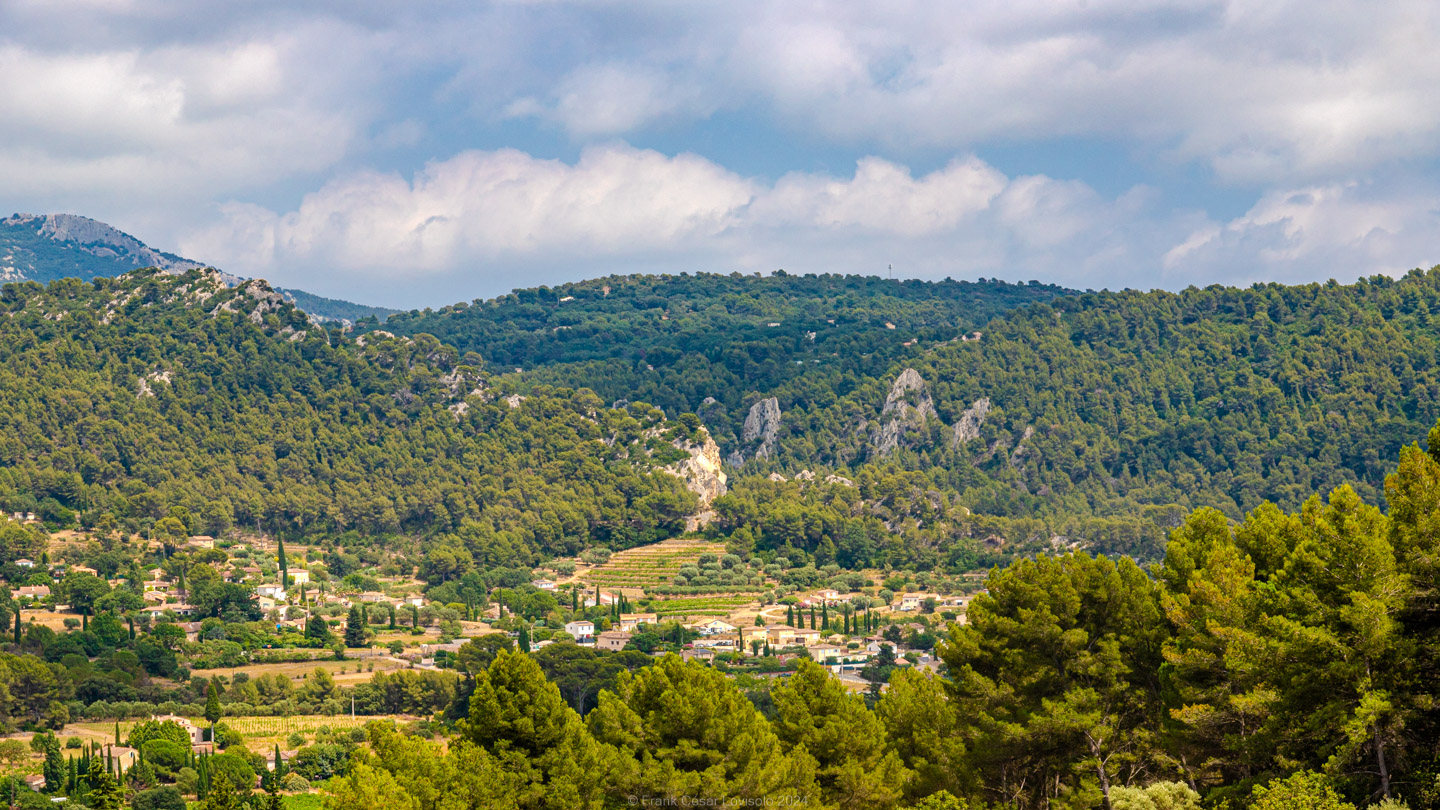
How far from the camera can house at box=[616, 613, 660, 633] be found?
8894cm

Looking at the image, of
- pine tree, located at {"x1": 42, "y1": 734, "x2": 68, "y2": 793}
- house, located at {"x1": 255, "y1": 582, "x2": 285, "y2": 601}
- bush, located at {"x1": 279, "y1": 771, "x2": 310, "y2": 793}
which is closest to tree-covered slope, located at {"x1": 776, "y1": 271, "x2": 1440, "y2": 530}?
house, located at {"x1": 255, "y1": 582, "x2": 285, "y2": 601}

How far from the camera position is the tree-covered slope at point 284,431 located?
397 ft

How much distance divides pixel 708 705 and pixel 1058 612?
25.8 ft

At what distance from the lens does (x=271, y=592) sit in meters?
98.2

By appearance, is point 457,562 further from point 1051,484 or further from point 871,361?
point 871,361

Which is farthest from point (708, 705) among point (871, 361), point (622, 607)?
point (871, 361)

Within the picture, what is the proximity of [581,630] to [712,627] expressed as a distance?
8.15 metres

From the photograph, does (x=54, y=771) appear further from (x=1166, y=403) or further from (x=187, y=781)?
(x=1166, y=403)

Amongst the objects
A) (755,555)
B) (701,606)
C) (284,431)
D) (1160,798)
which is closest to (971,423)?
(755,555)

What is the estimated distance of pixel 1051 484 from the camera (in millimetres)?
152625

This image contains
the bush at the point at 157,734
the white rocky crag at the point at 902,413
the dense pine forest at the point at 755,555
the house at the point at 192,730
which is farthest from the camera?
the white rocky crag at the point at 902,413

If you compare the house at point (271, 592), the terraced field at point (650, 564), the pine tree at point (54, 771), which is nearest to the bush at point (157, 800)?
the pine tree at point (54, 771)

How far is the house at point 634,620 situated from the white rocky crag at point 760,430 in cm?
7499

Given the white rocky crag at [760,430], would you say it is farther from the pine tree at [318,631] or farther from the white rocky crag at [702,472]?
the pine tree at [318,631]
